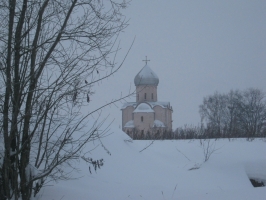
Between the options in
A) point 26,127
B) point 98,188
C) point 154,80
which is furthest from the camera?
point 154,80

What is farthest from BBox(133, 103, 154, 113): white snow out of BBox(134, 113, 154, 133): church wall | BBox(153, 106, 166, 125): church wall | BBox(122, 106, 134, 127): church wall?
BBox(122, 106, 134, 127): church wall

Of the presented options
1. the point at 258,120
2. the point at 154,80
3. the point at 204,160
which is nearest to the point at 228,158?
the point at 204,160

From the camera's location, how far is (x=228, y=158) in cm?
1356

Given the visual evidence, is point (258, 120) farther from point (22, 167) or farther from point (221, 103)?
point (22, 167)

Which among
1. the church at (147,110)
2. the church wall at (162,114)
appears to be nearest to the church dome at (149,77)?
the church at (147,110)

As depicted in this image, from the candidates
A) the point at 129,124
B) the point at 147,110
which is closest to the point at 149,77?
the point at 147,110

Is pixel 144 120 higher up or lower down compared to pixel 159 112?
lower down

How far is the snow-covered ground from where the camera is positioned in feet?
20.9

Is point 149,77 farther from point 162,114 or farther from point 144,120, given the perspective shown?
point 144,120

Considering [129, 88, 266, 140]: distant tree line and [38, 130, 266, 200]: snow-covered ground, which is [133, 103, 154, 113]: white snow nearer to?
[129, 88, 266, 140]: distant tree line

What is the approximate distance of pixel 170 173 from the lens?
10656mm

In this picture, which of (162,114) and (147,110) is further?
(162,114)

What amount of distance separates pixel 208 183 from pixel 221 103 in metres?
39.7

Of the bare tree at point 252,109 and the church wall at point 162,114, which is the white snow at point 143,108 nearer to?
the church wall at point 162,114
